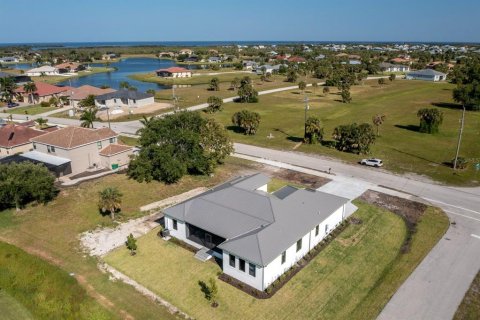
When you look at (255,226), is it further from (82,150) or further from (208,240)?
(82,150)

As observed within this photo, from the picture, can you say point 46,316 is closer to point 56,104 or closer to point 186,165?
point 186,165

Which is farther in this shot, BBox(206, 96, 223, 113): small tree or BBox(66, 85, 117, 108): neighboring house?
BBox(66, 85, 117, 108): neighboring house

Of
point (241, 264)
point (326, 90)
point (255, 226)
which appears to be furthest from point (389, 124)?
point (241, 264)

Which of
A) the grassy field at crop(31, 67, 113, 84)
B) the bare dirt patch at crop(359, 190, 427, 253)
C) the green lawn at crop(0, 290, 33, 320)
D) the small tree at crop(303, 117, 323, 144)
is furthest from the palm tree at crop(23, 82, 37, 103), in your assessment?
the bare dirt patch at crop(359, 190, 427, 253)

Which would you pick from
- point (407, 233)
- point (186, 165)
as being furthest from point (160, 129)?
point (407, 233)

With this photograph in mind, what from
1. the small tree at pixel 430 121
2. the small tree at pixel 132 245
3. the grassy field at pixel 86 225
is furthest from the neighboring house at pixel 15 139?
the small tree at pixel 430 121

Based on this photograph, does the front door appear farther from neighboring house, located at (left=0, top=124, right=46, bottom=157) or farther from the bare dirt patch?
neighboring house, located at (left=0, top=124, right=46, bottom=157)

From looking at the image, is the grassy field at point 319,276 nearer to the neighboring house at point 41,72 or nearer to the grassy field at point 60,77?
the grassy field at point 60,77
